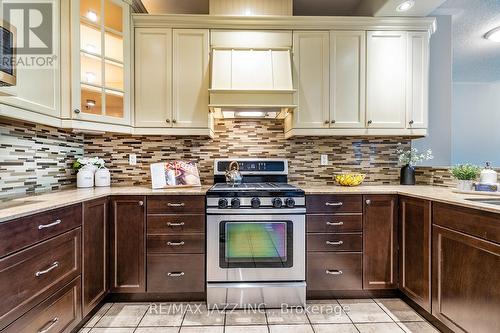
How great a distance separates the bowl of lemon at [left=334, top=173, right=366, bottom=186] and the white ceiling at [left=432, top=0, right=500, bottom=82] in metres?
1.87

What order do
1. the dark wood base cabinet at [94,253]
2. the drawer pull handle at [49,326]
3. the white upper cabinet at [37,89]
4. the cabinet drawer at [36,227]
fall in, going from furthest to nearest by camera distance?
the dark wood base cabinet at [94,253] < the white upper cabinet at [37,89] < the drawer pull handle at [49,326] < the cabinet drawer at [36,227]

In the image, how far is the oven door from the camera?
203cm

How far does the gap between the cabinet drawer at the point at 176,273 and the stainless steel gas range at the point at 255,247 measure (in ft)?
0.29

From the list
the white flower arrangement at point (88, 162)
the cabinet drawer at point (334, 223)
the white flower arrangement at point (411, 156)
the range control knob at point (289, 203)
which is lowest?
the cabinet drawer at point (334, 223)

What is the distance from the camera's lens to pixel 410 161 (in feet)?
8.61

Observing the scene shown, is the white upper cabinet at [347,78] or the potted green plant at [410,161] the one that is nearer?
the white upper cabinet at [347,78]

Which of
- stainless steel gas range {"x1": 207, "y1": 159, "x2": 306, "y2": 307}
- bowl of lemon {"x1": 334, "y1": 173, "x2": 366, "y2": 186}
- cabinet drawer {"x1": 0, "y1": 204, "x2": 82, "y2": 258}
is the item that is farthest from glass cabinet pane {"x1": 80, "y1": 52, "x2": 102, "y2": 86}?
bowl of lemon {"x1": 334, "y1": 173, "x2": 366, "y2": 186}

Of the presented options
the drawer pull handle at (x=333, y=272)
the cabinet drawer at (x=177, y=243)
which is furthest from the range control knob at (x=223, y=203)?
the drawer pull handle at (x=333, y=272)

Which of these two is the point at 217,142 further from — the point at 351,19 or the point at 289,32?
the point at 351,19

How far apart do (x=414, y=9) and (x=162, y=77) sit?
229cm

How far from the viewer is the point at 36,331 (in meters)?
1.33

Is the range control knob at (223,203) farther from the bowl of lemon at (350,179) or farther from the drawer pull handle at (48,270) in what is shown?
the bowl of lemon at (350,179)

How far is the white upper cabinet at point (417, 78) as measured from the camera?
2.42 metres

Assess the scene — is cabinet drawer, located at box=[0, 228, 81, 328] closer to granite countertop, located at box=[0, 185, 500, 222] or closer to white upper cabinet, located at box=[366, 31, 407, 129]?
granite countertop, located at box=[0, 185, 500, 222]
